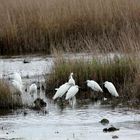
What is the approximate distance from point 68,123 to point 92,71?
2.95 m

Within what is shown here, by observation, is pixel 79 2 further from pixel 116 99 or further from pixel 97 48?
pixel 116 99

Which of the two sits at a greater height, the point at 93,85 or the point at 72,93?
the point at 93,85

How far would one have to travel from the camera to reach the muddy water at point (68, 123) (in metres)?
7.93

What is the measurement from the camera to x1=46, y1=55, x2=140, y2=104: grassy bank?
11.2m

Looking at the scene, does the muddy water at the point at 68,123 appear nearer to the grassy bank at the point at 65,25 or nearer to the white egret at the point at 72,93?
the white egret at the point at 72,93

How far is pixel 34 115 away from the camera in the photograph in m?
9.56

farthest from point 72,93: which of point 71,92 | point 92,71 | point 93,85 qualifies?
point 92,71

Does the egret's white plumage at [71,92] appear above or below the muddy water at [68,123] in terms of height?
above

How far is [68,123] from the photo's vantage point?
348 inches

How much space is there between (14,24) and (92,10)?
223 cm

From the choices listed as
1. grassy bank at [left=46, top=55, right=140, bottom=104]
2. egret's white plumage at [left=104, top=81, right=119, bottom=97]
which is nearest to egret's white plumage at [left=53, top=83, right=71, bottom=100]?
grassy bank at [left=46, top=55, right=140, bottom=104]

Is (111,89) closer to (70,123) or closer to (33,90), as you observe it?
(33,90)

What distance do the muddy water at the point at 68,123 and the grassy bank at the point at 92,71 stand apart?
0.90m

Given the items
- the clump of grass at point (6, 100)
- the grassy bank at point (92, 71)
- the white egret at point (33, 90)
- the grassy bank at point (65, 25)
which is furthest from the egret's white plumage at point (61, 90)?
the grassy bank at point (65, 25)
